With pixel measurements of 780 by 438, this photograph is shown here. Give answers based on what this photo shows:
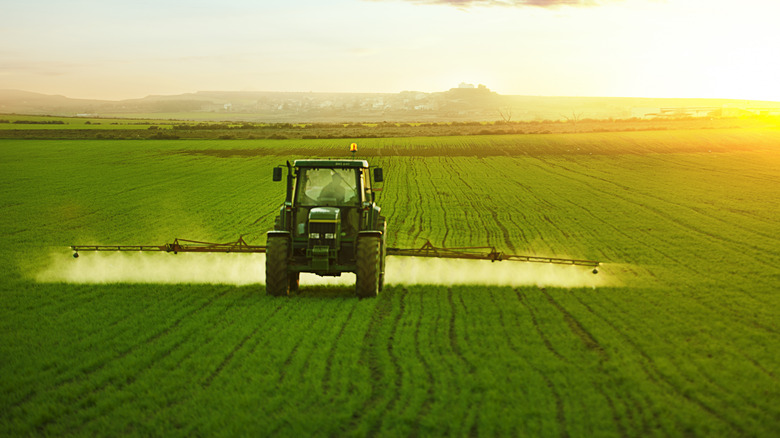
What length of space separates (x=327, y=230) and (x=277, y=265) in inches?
44.7

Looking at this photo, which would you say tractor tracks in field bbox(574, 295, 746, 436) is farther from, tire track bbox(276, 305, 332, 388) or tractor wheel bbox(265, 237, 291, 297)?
tractor wheel bbox(265, 237, 291, 297)

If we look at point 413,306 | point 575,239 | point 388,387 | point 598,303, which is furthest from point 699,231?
point 388,387

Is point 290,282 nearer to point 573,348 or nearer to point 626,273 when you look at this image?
point 573,348

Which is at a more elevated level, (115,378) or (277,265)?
(277,265)

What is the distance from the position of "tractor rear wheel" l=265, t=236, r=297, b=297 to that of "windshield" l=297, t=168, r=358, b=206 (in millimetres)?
1181

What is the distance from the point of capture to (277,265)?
1055cm

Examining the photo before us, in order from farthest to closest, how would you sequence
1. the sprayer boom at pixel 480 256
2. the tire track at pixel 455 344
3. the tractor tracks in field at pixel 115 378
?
the sprayer boom at pixel 480 256
the tire track at pixel 455 344
the tractor tracks in field at pixel 115 378

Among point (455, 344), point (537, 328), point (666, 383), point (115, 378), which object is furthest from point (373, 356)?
point (666, 383)

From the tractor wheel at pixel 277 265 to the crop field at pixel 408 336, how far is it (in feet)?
0.90

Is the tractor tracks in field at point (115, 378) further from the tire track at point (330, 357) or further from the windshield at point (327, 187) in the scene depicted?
the windshield at point (327, 187)

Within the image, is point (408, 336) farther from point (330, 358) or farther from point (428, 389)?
point (428, 389)

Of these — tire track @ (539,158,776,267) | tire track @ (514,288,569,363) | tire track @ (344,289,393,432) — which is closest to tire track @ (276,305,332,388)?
tire track @ (344,289,393,432)

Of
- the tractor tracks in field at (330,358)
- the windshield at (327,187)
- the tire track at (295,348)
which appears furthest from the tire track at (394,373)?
the windshield at (327,187)

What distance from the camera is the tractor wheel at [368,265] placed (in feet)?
34.4
